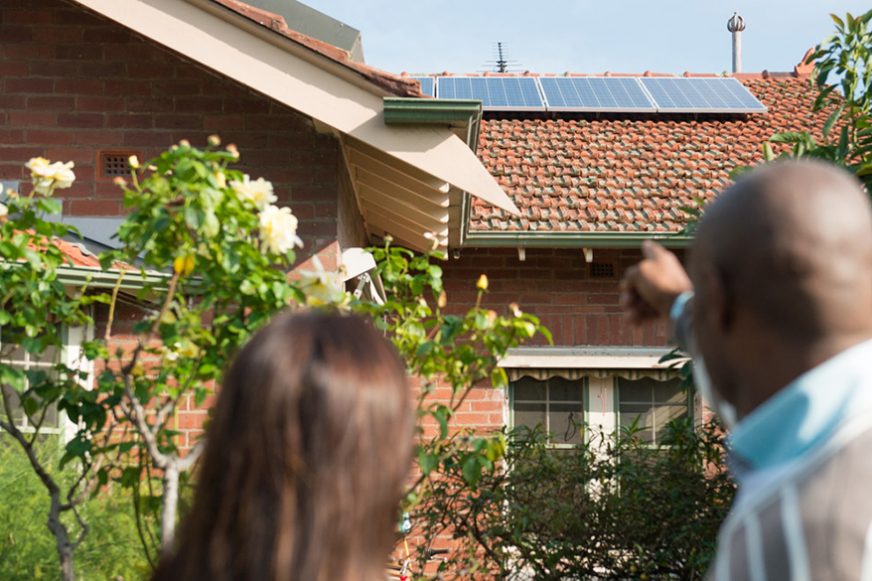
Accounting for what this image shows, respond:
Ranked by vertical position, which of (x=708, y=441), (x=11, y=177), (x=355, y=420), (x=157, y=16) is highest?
(x=157, y=16)

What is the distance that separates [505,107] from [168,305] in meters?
10.1

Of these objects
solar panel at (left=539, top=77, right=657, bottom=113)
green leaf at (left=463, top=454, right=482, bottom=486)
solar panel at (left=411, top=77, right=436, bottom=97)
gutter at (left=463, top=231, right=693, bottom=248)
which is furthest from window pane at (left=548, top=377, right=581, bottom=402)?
green leaf at (left=463, top=454, right=482, bottom=486)

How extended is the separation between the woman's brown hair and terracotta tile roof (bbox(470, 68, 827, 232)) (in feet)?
29.1

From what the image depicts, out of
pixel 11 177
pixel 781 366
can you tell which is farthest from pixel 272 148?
pixel 781 366

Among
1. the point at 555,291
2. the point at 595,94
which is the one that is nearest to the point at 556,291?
the point at 555,291

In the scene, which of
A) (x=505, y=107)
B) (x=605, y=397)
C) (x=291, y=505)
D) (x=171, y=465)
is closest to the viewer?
(x=291, y=505)

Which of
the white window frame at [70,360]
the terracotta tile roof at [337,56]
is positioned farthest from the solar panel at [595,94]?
the white window frame at [70,360]

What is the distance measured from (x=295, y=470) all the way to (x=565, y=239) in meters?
9.35

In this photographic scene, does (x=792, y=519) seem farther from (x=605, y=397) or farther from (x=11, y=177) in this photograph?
(x=605, y=397)

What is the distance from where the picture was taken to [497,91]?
1463 centimetres

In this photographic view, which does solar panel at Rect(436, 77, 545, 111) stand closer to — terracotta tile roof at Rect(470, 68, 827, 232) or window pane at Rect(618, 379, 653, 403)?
terracotta tile roof at Rect(470, 68, 827, 232)

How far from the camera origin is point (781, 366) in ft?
4.89

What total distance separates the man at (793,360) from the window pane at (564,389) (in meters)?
9.50

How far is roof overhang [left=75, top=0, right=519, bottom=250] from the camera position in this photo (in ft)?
21.5
